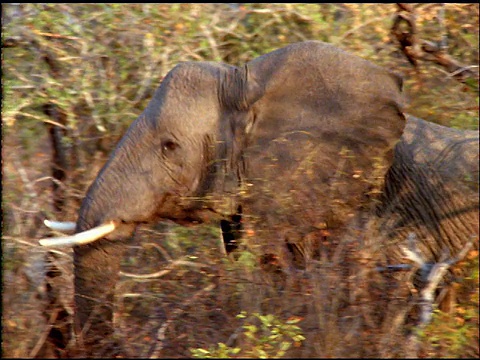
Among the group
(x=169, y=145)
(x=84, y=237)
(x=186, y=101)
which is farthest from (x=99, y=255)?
(x=186, y=101)

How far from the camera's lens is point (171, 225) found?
16.3ft

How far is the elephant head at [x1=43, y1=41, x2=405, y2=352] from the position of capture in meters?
4.12

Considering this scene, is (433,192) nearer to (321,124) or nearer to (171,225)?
(321,124)

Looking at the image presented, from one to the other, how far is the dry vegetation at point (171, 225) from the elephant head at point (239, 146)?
0.25 m

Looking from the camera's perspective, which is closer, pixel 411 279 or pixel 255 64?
pixel 411 279

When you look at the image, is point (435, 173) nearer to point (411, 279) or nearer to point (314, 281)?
point (411, 279)

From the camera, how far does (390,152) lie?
4.20m

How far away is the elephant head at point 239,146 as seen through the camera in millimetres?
4117

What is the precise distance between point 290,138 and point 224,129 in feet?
1.08

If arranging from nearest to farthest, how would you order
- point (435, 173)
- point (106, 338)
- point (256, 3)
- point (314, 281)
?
point (314, 281) < point (106, 338) < point (435, 173) < point (256, 3)

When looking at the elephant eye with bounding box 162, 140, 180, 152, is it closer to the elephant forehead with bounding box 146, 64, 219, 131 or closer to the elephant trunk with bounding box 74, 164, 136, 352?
the elephant forehead with bounding box 146, 64, 219, 131

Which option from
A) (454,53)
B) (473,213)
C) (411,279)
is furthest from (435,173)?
(454,53)

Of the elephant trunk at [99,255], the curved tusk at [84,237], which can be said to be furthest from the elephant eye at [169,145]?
Result: the curved tusk at [84,237]

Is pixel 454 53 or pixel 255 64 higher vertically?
pixel 255 64
